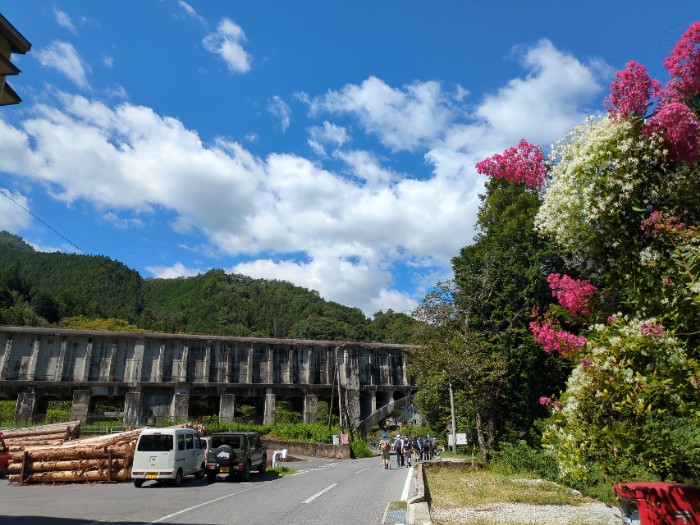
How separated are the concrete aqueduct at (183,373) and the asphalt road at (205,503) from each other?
23.0 m

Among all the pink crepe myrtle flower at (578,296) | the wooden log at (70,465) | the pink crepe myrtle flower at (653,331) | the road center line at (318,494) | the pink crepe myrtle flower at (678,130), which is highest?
the pink crepe myrtle flower at (678,130)

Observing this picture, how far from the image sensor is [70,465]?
17500 millimetres

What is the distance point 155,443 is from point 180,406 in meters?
33.1

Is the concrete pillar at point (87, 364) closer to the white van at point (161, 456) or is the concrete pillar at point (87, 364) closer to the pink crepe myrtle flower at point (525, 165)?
the white van at point (161, 456)

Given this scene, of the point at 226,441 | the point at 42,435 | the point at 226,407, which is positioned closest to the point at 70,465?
the point at 226,441

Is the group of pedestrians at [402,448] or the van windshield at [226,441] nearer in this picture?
the van windshield at [226,441]

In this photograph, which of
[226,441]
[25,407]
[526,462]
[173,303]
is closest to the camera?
[526,462]

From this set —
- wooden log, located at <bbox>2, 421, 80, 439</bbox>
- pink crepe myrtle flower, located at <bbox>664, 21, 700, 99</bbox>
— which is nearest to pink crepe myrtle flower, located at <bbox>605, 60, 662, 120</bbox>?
pink crepe myrtle flower, located at <bbox>664, 21, 700, 99</bbox>

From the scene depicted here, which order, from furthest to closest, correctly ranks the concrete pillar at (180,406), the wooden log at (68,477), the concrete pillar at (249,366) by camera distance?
the concrete pillar at (249,366), the concrete pillar at (180,406), the wooden log at (68,477)

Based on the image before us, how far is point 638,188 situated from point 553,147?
1.33m

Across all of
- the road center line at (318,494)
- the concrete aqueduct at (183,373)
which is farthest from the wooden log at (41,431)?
the concrete aqueduct at (183,373)

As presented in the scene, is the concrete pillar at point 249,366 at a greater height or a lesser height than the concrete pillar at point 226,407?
greater

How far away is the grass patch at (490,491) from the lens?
11.3 m

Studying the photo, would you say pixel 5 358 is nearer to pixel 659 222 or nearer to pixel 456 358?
pixel 456 358
